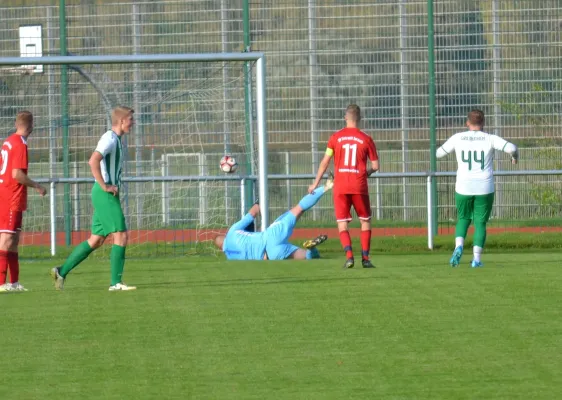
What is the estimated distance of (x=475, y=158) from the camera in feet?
44.7

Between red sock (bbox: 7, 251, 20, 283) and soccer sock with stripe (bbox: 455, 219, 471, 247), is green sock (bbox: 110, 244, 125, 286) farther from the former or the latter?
soccer sock with stripe (bbox: 455, 219, 471, 247)

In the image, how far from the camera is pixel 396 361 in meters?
6.98

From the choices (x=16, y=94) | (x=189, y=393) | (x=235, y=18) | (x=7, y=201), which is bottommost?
(x=189, y=393)

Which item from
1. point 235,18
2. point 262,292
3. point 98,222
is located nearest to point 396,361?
point 262,292

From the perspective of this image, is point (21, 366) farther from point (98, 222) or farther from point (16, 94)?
point (16, 94)

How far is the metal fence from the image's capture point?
744 inches

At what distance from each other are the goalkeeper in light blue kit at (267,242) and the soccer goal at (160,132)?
101 cm

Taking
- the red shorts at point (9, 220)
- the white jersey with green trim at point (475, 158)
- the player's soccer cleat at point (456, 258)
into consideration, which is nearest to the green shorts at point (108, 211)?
the red shorts at point (9, 220)

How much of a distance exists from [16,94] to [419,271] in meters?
6.86

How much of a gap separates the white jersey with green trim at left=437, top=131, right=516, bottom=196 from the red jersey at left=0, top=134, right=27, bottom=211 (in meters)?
4.68

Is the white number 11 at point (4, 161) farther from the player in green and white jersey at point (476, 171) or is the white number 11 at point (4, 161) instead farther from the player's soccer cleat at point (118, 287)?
the player in green and white jersey at point (476, 171)

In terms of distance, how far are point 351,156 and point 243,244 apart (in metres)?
2.62

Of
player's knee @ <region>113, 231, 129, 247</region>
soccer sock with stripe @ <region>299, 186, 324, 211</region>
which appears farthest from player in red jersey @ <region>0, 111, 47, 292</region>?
soccer sock with stripe @ <region>299, 186, 324, 211</region>

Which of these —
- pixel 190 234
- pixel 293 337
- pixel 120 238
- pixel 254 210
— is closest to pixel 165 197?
pixel 190 234
